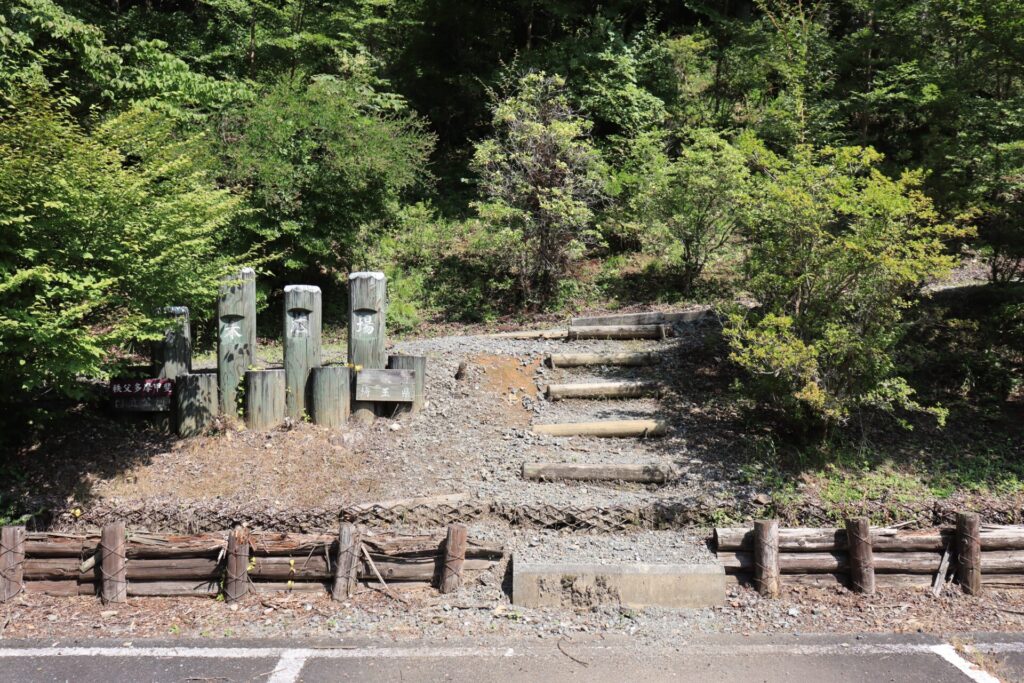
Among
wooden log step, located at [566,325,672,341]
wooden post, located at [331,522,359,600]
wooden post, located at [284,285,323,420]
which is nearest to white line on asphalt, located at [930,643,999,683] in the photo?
wooden post, located at [331,522,359,600]

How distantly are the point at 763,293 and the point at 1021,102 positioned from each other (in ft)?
11.6

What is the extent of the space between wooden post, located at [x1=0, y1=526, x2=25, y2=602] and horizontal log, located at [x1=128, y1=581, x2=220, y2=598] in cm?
89

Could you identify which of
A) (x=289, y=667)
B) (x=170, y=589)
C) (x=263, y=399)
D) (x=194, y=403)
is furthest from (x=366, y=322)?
(x=289, y=667)

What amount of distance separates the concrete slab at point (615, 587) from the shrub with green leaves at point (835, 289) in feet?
6.64

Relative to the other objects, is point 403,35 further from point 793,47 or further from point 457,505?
point 457,505

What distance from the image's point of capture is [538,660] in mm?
5082

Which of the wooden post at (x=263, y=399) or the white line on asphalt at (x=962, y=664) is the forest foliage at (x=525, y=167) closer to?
the wooden post at (x=263, y=399)

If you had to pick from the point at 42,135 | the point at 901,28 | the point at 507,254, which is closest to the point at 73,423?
the point at 42,135

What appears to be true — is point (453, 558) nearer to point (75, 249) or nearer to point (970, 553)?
point (75, 249)

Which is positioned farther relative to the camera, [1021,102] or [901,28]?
[901,28]

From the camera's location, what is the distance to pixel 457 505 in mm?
6594

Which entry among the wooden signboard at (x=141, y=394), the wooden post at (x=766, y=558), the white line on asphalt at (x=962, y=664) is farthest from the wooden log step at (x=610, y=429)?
the wooden signboard at (x=141, y=394)

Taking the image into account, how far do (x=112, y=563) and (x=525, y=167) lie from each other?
27.5 ft

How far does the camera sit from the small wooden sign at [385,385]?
309 inches
